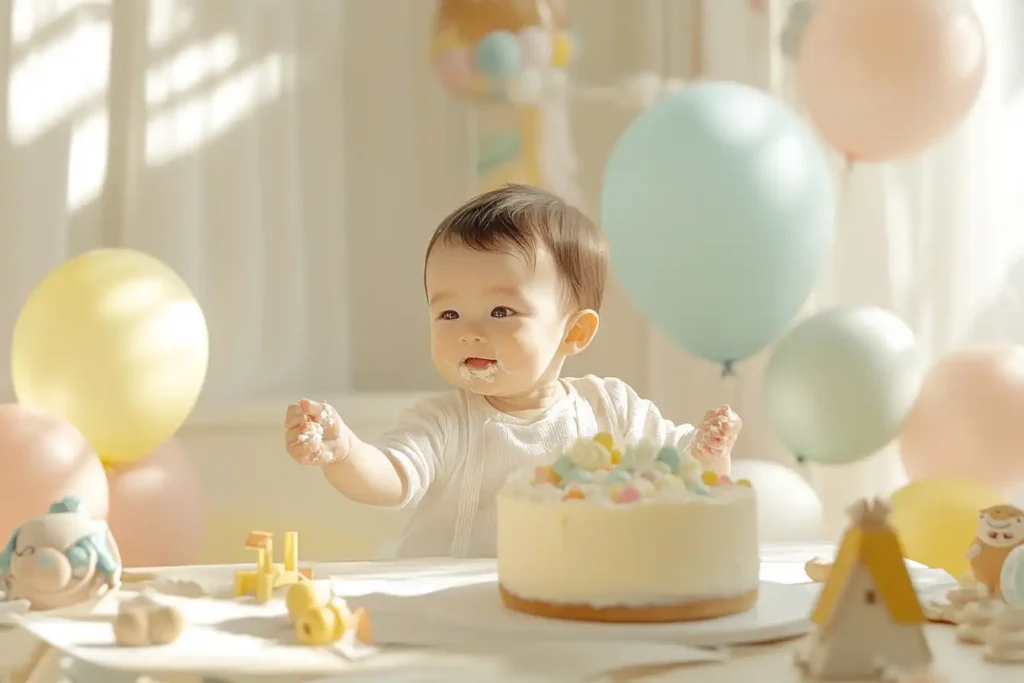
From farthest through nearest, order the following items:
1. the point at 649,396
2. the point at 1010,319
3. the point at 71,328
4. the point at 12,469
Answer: the point at 649,396, the point at 1010,319, the point at 71,328, the point at 12,469

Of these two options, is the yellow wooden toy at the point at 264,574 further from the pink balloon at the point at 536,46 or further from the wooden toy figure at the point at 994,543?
the pink balloon at the point at 536,46

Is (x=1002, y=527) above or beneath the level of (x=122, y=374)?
beneath

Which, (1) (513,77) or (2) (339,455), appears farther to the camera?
(1) (513,77)

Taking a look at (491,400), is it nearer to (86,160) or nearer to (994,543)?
(994,543)

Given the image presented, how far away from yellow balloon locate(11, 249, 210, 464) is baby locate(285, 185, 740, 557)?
0.74 metres

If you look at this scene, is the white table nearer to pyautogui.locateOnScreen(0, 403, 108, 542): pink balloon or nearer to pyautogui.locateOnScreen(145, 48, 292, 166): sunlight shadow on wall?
pyautogui.locateOnScreen(0, 403, 108, 542): pink balloon

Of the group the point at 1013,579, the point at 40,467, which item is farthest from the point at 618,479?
the point at 40,467

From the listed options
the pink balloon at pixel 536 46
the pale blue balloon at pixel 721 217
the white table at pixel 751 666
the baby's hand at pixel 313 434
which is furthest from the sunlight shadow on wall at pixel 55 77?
the white table at pixel 751 666

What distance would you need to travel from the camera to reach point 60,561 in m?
1.14

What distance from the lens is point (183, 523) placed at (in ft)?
7.83

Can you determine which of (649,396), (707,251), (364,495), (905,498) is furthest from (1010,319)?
(364,495)

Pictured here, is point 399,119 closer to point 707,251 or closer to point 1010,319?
point 707,251

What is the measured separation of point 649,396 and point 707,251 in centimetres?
122

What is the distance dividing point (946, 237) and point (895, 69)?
1.41 feet
